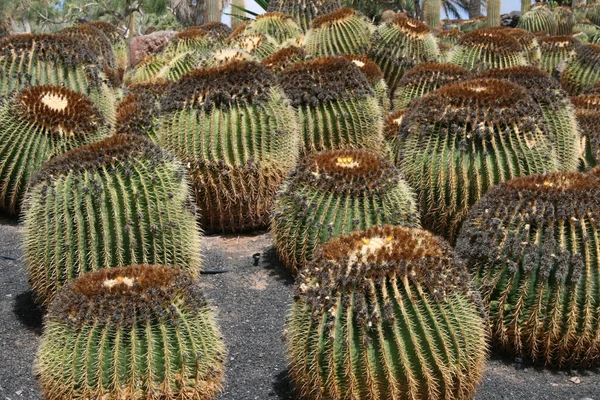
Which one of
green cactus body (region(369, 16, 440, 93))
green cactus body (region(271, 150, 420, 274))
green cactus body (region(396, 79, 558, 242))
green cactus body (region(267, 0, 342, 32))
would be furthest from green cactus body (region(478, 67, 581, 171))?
green cactus body (region(267, 0, 342, 32))

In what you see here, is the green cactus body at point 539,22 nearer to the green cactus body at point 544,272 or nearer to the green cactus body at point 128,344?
the green cactus body at point 544,272

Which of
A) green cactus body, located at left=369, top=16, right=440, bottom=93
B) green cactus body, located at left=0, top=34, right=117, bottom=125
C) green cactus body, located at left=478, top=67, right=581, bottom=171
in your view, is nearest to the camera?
green cactus body, located at left=478, top=67, right=581, bottom=171

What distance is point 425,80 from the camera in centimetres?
858

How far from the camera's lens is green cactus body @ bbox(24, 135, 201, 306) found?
16.7 ft

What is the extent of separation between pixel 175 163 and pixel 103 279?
4.93 ft

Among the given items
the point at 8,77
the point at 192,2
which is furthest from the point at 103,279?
the point at 192,2

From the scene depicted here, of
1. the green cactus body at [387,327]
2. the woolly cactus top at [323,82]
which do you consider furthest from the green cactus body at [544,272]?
the woolly cactus top at [323,82]

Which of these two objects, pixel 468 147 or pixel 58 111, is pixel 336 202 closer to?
pixel 468 147

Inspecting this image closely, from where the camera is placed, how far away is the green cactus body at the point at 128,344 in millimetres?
3854

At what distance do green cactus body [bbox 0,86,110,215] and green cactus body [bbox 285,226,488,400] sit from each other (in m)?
3.34

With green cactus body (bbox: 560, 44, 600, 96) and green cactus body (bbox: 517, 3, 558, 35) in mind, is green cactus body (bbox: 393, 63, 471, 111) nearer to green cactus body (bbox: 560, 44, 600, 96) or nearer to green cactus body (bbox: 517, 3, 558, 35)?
green cactus body (bbox: 560, 44, 600, 96)

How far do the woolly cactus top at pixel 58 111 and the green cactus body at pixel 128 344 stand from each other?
2.89 metres

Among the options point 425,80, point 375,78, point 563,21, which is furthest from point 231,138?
point 563,21

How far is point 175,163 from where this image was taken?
5551 mm
